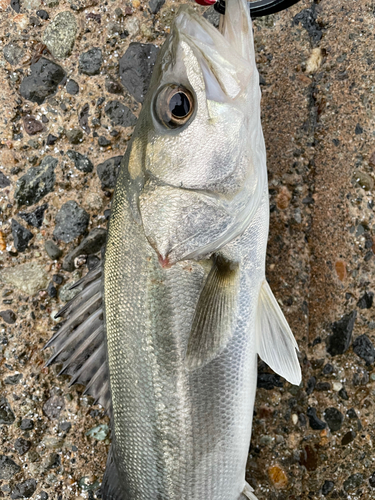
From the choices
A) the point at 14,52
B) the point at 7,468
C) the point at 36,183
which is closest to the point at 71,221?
the point at 36,183

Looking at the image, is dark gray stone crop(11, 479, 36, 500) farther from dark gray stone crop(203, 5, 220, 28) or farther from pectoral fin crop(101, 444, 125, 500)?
dark gray stone crop(203, 5, 220, 28)

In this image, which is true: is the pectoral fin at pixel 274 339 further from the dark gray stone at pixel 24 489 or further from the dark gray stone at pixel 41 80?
the dark gray stone at pixel 41 80

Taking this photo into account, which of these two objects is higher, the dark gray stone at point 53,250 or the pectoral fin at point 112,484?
the dark gray stone at point 53,250

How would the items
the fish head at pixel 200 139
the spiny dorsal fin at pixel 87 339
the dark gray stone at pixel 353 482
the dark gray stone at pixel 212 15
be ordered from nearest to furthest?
1. the fish head at pixel 200 139
2. the spiny dorsal fin at pixel 87 339
3. the dark gray stone at pixel 353 482
4. the dark gray stone at pixel 212 15

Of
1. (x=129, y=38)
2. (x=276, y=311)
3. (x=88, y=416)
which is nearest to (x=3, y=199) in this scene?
(x=129, y=38)

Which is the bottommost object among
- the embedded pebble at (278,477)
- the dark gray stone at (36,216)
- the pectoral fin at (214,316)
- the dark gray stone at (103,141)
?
the embedded pebble at (278,477)

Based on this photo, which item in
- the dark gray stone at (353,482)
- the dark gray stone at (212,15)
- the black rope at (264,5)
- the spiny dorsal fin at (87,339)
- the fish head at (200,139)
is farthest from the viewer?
the dark gray stone at (212,15)

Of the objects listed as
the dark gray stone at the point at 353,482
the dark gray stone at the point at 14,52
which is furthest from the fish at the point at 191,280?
the dark gray stone at the point at 14,52

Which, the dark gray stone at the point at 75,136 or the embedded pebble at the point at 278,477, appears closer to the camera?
the embedded pebble at the point at 278,477

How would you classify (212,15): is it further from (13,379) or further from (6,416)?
(6,416)
